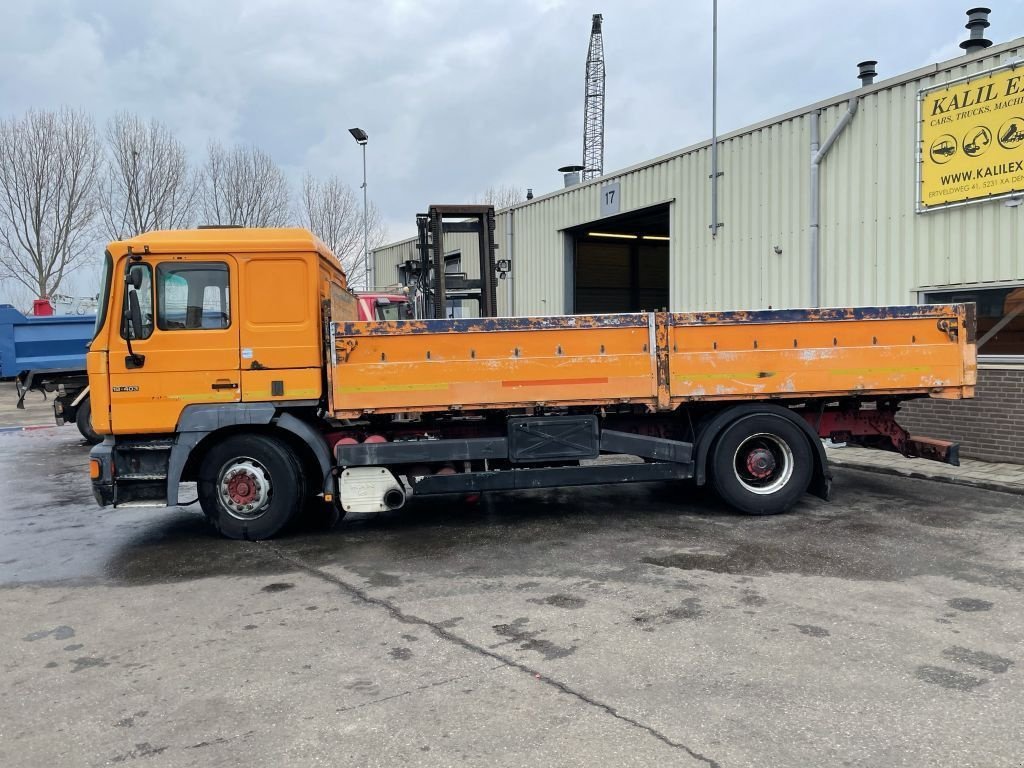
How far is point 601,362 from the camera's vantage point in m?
7.11

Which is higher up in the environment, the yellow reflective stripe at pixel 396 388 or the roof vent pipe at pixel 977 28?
the roof vent pipe at pixel 977 28

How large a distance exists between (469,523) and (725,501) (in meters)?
2.58

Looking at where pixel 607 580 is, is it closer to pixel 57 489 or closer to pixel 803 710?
pixel 803 710

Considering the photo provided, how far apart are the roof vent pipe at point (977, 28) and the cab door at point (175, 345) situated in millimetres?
9857

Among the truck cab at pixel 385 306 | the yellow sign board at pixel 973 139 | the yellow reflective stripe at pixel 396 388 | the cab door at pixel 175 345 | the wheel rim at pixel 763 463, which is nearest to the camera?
the cab door at pixel 175 345

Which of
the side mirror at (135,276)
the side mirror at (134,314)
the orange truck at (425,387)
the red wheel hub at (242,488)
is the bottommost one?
the red wheel hub at (242,488)

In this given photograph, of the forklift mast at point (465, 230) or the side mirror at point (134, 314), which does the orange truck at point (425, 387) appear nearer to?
the side mirror at point (134, 314)

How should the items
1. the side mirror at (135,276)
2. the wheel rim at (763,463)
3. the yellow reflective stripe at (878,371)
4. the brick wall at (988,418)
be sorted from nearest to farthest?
1. the side mirror at (135,276)
2. the yellow reflective stripe at (878,371)
3. the wheel rim at (763,463)
4. the brick wall at (988,418)

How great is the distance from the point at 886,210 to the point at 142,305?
9631 mm

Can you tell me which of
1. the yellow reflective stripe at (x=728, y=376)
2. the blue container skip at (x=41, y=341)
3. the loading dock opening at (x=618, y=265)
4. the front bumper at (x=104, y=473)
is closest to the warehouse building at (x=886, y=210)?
the loading dock opening at (x=618, y=265)

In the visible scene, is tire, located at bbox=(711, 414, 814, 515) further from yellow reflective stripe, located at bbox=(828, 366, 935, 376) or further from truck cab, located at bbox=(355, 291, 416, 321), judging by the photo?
truck cab, located at bbox=(355, 291, 416, 321)

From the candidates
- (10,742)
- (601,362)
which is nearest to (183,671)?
(10,742)

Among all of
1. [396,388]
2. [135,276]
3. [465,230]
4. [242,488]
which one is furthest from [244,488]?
[465,230]

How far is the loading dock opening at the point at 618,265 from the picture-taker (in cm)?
1828
